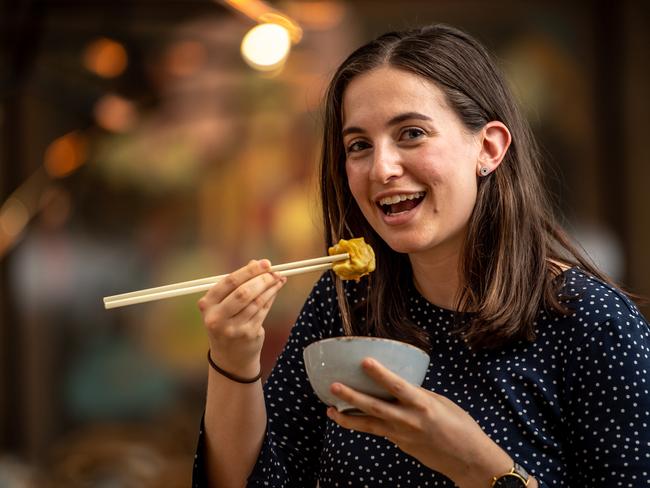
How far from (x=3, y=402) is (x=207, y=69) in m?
2.83

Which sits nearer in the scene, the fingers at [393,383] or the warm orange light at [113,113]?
the fingers at [393,383]

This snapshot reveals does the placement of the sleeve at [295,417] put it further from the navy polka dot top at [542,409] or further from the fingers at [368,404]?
the fingers at [368,404]

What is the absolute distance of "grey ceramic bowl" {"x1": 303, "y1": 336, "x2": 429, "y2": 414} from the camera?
1.46 metres

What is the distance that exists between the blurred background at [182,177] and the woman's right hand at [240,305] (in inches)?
196

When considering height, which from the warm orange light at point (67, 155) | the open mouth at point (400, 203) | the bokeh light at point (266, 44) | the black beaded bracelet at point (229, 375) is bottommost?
the warm orange light at point (67, 155)

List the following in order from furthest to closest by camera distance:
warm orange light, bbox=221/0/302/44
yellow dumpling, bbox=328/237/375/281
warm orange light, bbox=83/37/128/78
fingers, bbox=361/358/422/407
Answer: warm orange light, bbox=83/37/128/78 < warm orange light, bbox=221/0/302/44 < yellow dumpling, bbox=328/237/375/281 < fingers, bbox=361/358/422/407

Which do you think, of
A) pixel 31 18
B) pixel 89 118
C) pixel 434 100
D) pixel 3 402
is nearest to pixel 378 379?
pixel 434 100

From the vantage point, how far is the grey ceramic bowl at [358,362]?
1.46 metres

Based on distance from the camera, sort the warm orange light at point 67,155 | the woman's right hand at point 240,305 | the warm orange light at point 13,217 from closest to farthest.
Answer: the woman's right hand at point 240,305 < the warm orange light at point 13,217 < the warm orange light at point 67,155

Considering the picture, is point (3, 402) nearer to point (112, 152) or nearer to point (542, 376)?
point (112, 152)

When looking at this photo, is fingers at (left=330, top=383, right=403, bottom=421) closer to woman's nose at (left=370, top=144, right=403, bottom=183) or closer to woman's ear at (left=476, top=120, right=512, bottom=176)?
woman's nose at (left=370, top=144, right=403, bottom=183)

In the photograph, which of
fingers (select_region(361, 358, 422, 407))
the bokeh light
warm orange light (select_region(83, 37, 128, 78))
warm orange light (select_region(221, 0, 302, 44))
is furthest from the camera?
warm orange light (select_region(83, 37, 128, 78))

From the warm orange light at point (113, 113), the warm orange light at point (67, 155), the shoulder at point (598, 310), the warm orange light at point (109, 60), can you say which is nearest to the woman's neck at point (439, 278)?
the shoulder at point (598, 310)

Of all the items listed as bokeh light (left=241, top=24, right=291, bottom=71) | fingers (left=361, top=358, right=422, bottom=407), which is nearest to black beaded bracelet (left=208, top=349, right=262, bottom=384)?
fingers (left=361, top=358, right=422, bottom=407)
